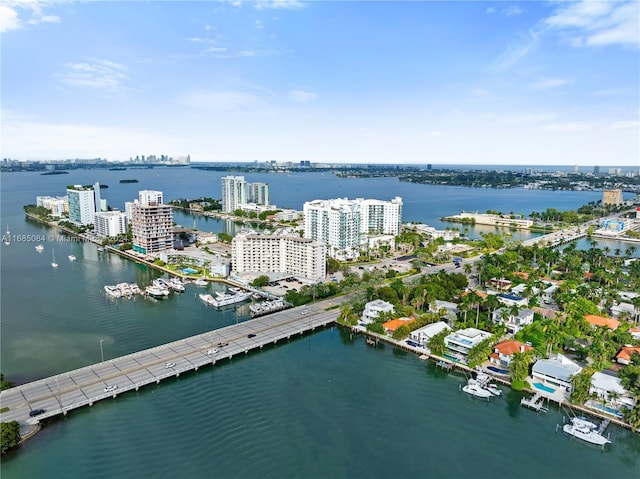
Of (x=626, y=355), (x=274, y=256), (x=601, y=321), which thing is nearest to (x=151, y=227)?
(x=274, y=256)

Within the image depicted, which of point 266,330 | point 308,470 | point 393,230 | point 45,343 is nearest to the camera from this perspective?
point 308,470

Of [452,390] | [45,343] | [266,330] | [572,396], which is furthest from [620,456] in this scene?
[45,343]

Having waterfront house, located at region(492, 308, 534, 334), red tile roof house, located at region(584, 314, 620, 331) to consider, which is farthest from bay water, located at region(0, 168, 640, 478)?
red tile roof house, located at region(584, 314, 620, 331)

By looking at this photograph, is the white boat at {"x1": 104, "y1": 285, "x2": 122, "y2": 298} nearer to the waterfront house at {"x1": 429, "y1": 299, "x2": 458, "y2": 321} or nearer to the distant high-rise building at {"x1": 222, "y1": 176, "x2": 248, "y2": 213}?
the waterfront house at {"x1": 429, "y1": 299, "x2": 458, "y2": 321}

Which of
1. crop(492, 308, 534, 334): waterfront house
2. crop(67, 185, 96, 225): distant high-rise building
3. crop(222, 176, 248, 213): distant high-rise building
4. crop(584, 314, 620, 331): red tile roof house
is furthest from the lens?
crop(222, 176, 248, 213): distant high-rise building

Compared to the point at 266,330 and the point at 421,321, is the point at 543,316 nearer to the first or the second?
the point at 421,321

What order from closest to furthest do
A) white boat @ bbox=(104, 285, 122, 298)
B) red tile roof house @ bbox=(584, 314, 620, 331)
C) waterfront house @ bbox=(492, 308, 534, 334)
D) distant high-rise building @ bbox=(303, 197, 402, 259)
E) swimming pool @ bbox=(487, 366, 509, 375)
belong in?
swimming pool @ bbox=(487, 366, 509, 375)
waterfront house @ bbox=(492, 308, 534, 334)
red tile roof house @ bbox=(584, 314, 620, 331)
white boat @ bbox=(104, 285, 122, 298)
distant high-rise building @ bbox=(303, 197, 402, 259)

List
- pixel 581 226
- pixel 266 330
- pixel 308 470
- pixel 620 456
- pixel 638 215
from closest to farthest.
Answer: pixel 308 470, pixel 620 456, pixel 266 330, pixel 581 226, pixel 638 215
